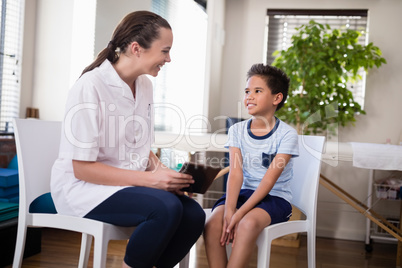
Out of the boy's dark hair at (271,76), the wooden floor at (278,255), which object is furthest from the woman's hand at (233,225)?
the wooden floor at (278,255)

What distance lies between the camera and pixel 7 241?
85.7 inches

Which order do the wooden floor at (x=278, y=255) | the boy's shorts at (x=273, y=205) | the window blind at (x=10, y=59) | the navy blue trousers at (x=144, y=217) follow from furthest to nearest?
the window blind at (x=10, y=59)
the wooden floor at (x=278, y=255)
the boy's shorts at (x=273, y=205)
the navy blue trousers at (x=144, y=217)

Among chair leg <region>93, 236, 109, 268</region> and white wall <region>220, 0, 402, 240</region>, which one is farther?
white wall <region>220, 0, 402, 240</region>

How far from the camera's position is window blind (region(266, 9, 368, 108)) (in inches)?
152

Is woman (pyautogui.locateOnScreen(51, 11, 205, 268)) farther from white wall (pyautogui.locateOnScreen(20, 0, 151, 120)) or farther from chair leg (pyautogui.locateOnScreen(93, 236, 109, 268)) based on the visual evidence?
white wall (pyautogui.locateOnScreen(20, 0, 151, 120))

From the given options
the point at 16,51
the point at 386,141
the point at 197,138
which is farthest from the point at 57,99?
the point at 386,141

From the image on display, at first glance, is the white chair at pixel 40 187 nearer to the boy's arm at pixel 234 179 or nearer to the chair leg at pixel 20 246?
the chair leg at pixel 20 246

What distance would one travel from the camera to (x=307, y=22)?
13.2ft

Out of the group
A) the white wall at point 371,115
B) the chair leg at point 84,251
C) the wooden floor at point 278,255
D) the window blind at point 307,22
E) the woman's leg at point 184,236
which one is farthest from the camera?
the window blind at point 307,22

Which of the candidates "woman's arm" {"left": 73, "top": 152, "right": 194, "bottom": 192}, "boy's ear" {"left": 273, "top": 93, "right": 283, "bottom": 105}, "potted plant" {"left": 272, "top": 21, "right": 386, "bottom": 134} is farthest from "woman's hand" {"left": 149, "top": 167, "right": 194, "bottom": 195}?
"potted plant" {"left": 272, "top": 21, "right": 386, "bottom": 134}

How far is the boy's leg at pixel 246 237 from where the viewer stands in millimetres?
1423

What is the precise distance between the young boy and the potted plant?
1.69m

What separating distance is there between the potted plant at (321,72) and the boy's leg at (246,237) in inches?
80.7

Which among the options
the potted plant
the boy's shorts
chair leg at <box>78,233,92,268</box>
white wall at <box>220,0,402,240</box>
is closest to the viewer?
the boy's shorts
